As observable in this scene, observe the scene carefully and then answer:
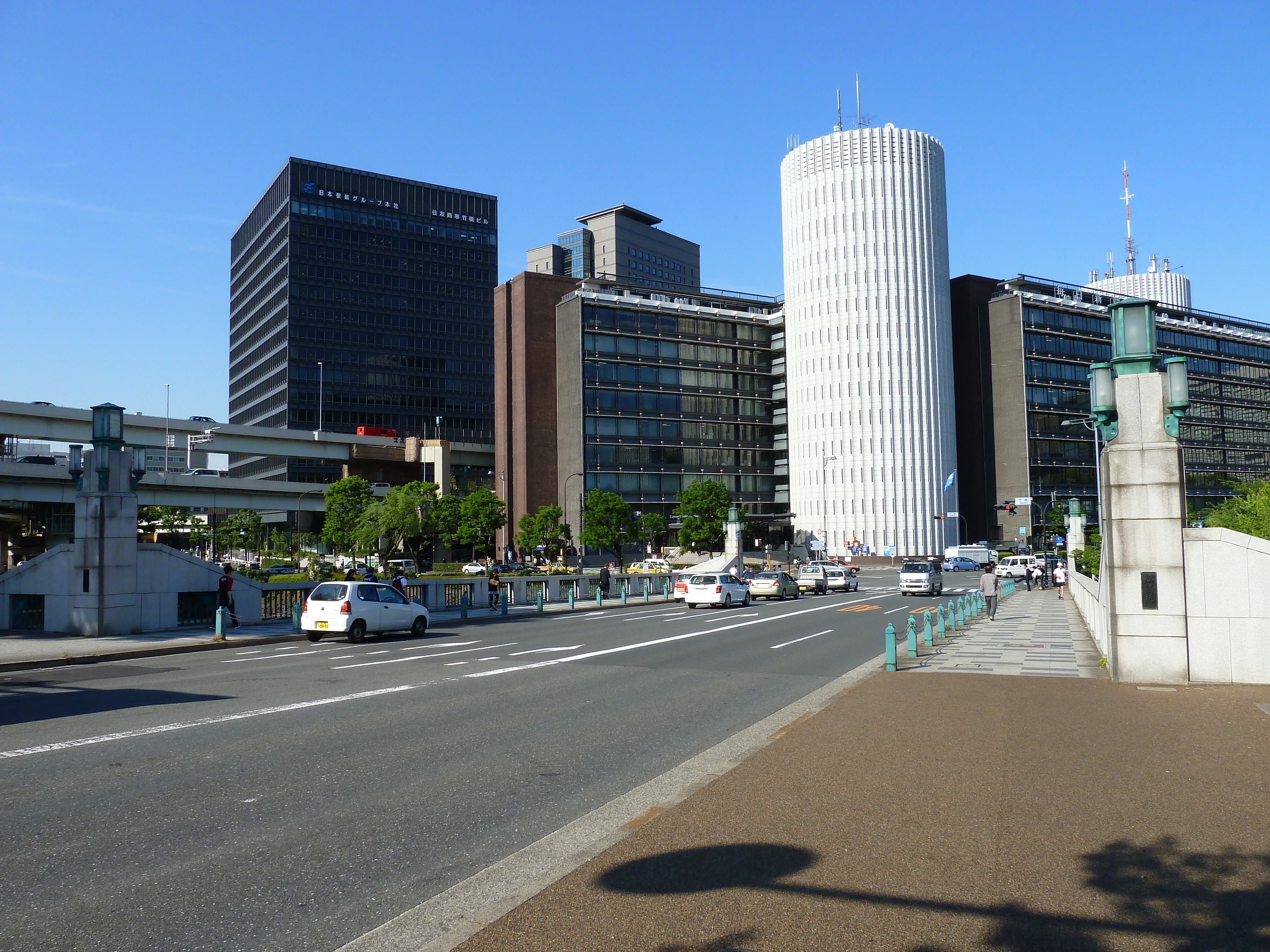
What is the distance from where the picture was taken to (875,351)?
360 feet

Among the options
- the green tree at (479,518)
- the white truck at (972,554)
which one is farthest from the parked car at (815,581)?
the white truck at (972,554)

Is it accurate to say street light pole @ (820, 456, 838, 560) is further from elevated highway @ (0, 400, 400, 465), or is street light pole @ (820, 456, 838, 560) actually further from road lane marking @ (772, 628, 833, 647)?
road lane marking @ (772, 628, 833, 647)

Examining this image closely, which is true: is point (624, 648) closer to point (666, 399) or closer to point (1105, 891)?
point (1105, 891)

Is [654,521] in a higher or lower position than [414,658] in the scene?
higher

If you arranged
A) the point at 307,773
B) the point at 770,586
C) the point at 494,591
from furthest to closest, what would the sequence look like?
the point at 770,586
the point at 494,591
the point at 307,773

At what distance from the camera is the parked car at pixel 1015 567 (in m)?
69.3

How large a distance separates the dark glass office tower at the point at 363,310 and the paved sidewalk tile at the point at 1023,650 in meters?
113

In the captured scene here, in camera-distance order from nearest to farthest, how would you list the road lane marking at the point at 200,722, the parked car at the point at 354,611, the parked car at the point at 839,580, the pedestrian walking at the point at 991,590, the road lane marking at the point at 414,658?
1. the road lane marking at the point at 200,722
2. the road lane marking at the point at 414,658
3. the parked car at the point at 354,611
4. the pedestrian walking at the point at 991,590
5. the parked car at the point at 839,580

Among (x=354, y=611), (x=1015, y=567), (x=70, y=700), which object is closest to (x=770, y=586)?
(x=354, y=611)

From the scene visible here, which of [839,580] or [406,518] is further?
[406,518]

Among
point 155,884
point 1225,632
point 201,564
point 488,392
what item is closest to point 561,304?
point 488,392

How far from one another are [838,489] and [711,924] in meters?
107

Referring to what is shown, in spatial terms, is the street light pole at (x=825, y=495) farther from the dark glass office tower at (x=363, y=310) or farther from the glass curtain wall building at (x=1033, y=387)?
the dark glass office tower at (x=363, y=310)

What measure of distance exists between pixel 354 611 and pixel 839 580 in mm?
35534
